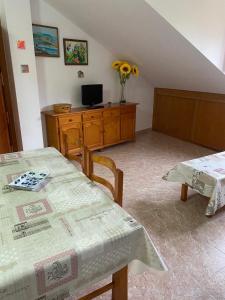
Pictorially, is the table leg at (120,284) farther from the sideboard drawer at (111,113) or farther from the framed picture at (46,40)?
the framed picture at (46,40)

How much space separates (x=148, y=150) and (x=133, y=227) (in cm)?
303

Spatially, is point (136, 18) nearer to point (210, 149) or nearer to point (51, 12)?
point (51, 12)

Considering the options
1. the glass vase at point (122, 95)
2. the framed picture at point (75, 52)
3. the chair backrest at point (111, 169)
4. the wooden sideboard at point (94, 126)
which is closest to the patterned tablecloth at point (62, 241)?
the chair backrest at point (111, 169)

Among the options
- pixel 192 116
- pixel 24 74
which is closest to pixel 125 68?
pixel 192 116

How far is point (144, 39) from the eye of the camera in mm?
3100

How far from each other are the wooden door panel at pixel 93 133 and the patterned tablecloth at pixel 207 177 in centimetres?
162

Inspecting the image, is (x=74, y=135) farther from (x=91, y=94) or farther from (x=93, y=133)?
(x=91, y=94)

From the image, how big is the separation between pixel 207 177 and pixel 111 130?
212cm

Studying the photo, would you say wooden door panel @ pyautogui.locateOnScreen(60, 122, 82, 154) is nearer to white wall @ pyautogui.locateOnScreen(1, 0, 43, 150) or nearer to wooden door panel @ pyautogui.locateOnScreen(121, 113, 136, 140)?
white wall @ pyautogui.locateOnScreen(1, 0, 43, 150)

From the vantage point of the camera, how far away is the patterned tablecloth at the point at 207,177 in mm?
1989

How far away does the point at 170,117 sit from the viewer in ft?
15.3

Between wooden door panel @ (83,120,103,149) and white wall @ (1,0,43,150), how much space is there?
78 centimetres

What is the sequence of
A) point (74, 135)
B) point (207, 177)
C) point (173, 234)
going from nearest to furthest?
point (173, 234)
point (207, 177)
point (74, 135)

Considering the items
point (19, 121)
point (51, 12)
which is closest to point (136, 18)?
point (51, 12)
